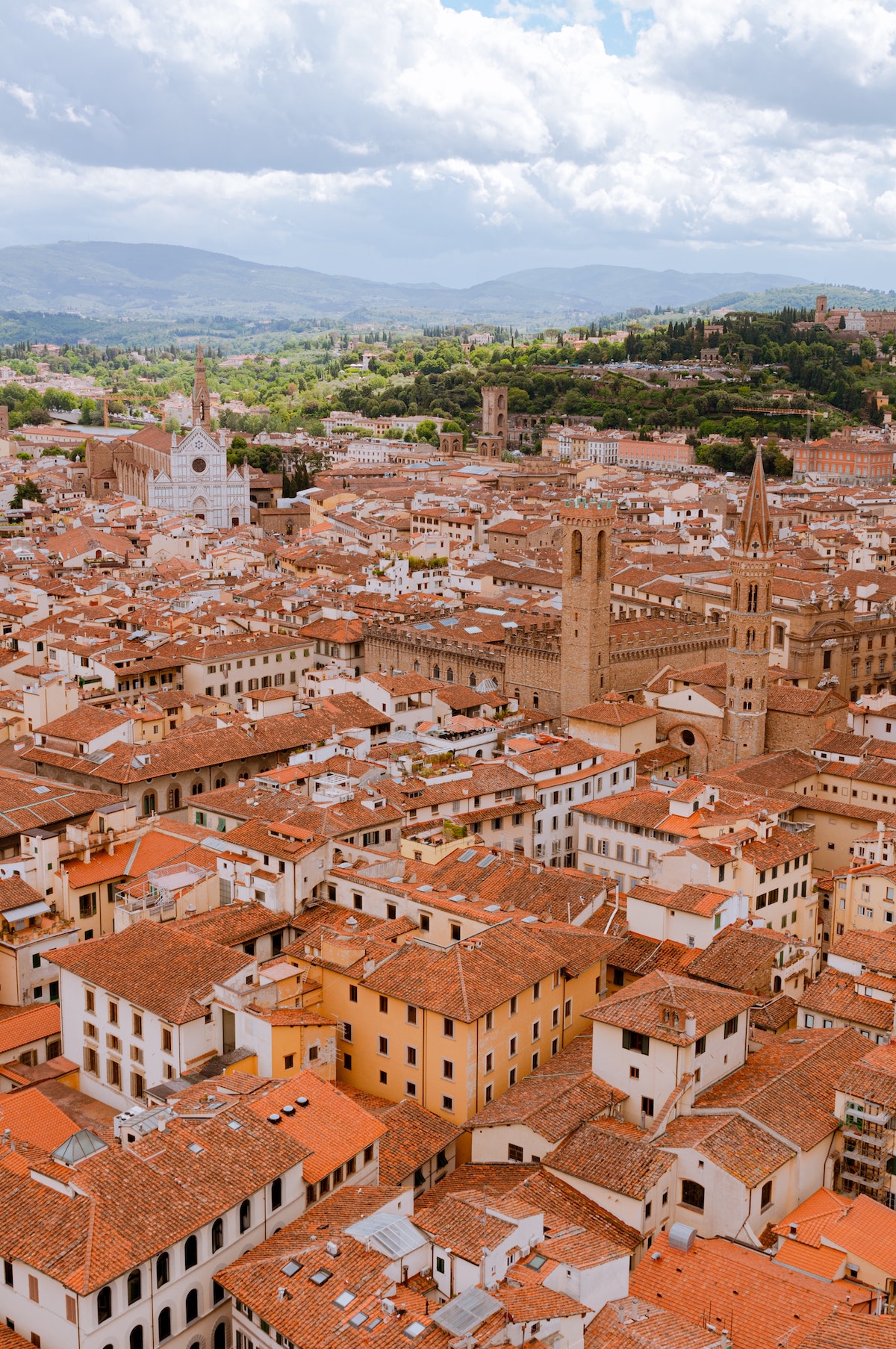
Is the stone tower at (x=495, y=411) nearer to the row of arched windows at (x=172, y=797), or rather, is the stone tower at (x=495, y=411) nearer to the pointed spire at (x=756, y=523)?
the pointed spire at (x=756, y=523)

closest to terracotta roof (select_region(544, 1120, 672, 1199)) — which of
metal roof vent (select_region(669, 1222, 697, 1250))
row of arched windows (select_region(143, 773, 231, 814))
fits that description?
metal roof vent (select_region(669, 1222, 697, 1250))

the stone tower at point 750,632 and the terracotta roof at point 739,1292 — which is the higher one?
the stone tower at point 750,632

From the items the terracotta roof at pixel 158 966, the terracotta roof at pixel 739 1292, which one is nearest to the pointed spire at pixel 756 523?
the terracotta roof at pixel 158 966

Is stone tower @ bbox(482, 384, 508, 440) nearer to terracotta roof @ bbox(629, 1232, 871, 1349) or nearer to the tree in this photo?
the tree

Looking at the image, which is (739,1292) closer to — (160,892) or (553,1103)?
(553,1103)

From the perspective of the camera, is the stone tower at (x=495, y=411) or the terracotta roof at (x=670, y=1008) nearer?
the terracotta roof at (x=670, y=1008)

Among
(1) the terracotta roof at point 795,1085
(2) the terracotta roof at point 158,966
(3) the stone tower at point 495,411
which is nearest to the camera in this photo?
(1) the terracotta roof at point 795,1085

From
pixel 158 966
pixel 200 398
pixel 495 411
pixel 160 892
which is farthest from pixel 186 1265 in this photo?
pixel 495 411
